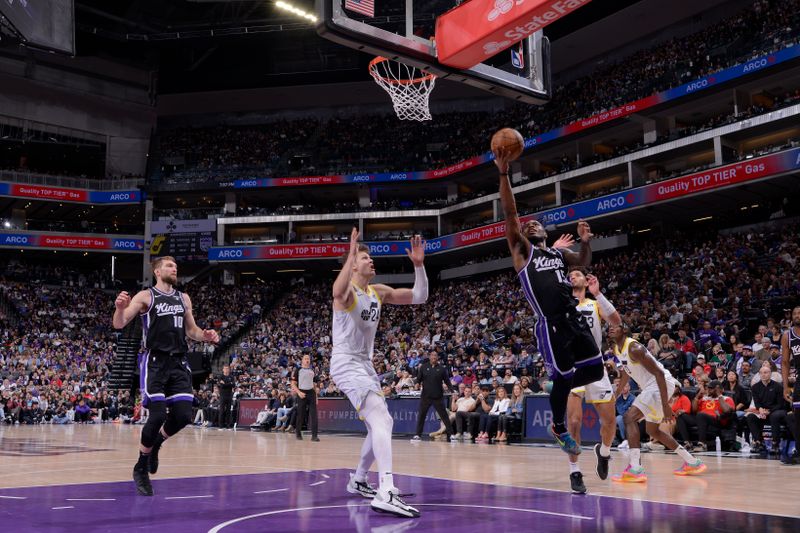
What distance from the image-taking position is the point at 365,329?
6801 millimetres

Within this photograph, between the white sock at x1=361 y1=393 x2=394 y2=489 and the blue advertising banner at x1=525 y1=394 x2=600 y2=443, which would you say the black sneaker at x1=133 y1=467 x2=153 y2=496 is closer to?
the white sock at x1=361 y1=393 x2=394 y2=489

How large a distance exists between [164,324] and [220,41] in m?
37.0

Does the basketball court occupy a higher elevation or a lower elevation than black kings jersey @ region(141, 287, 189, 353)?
lower

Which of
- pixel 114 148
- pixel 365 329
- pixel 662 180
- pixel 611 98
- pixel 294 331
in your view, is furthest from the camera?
pixel 114 148

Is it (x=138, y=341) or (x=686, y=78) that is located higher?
(x=686, y=78)

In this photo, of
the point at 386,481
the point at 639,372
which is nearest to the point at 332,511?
the point at 386,481

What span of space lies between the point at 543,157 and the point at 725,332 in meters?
22.6

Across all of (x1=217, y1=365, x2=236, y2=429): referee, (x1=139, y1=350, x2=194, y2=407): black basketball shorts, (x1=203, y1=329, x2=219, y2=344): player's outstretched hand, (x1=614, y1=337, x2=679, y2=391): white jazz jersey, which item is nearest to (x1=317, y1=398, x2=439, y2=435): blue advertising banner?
(x1=217, y1=365, x2=236, y2=429): referee

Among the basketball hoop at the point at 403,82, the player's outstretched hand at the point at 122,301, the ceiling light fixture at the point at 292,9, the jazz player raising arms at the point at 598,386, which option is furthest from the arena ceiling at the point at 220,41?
the player's outstretched hand at the point at 122,301

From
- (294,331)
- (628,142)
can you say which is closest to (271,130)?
(294,331)

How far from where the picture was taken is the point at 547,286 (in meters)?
6.78

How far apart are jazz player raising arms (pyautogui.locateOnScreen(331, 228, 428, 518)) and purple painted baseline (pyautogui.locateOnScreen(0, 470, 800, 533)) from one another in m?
0.63

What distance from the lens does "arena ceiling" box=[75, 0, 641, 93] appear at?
129 ft

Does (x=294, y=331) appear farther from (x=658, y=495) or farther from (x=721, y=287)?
(x=658, y=495)
